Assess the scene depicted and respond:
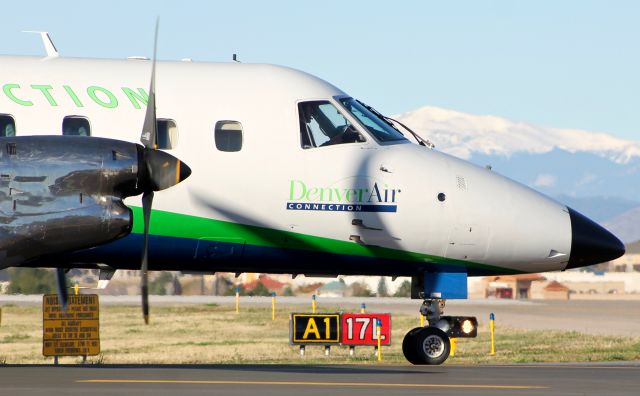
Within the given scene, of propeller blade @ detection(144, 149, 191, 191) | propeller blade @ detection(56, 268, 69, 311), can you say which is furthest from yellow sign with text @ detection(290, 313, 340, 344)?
propeller blade @ detection(144, 149, 191, 191)

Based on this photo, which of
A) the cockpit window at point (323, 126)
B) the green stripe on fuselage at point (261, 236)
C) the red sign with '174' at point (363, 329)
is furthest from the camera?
the red sign with '174' at point (363, 329)

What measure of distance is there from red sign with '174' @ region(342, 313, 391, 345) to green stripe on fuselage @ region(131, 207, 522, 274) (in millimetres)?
7630

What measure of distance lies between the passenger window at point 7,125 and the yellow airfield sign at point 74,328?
30.6 ft

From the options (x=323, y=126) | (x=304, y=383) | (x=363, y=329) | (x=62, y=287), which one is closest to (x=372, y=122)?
(x=323, y=126)

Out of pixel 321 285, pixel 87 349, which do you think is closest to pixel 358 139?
pixel 87 349

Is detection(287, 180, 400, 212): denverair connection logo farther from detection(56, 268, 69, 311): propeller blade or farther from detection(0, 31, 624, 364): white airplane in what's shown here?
detection(56, 268, 69, 311): propeller blade

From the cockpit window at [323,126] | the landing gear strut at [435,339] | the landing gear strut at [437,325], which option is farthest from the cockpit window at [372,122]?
the landing gear strut at [435,339]

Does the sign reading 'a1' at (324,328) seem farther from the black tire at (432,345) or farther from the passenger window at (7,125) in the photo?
the passenger window at (7,125)

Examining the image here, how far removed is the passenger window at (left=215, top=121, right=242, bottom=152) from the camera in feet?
64.4

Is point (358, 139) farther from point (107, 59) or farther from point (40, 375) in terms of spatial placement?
point (40, 375)

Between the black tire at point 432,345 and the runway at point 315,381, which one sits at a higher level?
the black tire at point 432,345

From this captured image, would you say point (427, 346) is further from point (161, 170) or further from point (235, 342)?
point (235, 342)

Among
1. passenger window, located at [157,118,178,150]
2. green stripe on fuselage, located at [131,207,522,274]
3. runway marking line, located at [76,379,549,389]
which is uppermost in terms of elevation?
passenger window, located at [157,118,178,150]

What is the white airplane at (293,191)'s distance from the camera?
1936 centimetres
